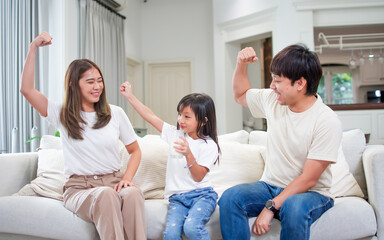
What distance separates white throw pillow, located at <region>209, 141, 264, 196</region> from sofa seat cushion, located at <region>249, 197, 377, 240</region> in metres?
0.50

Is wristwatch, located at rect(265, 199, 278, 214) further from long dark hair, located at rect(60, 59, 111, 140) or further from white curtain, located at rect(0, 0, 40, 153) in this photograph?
white curtain, located at rect(0, 0, 40, 153)

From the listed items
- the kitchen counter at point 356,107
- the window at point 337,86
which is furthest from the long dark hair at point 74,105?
the window at point 337,86

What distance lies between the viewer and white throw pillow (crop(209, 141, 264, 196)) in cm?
202

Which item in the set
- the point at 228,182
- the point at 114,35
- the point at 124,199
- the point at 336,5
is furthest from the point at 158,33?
the point at 124,199

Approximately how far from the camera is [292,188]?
143 centimetres

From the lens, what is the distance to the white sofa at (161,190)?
154 cm

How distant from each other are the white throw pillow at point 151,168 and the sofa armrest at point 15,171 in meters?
0.55

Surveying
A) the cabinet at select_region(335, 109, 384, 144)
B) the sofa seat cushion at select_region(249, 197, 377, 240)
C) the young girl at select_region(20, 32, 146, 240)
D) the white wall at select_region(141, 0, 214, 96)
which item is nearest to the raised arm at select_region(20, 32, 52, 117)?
the young girl at select_region(20, 32, 146, 240)

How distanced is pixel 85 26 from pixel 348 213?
3808mm

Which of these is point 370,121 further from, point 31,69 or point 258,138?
point 31,69

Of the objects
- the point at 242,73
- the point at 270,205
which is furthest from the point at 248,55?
the point at 270,205

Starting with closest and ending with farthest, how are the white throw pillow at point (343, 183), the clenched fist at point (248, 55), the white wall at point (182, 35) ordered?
the clenched fist at point (248, 55) → the white throw pillow at point (343, 183) → the white wall at point (182, 35)

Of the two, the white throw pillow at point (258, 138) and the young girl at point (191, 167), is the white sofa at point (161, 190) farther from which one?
the young girl at point (191, 167)

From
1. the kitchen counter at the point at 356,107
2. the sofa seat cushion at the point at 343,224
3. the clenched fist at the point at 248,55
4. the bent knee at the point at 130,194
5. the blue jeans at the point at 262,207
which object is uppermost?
the clenched fist at the point at 248,55
